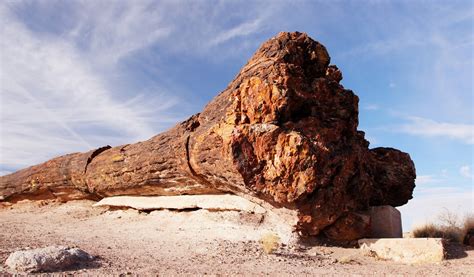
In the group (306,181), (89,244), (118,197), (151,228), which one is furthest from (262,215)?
(118,197)

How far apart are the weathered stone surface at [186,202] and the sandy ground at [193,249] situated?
0.48ft

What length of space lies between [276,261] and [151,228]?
3.65 meters

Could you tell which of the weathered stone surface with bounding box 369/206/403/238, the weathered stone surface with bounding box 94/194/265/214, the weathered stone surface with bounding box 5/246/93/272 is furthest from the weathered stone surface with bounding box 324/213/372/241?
the weathered stone surface with bounding box 5/246/93/272

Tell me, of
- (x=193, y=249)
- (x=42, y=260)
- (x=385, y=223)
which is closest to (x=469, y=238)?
(x=385, y=223)

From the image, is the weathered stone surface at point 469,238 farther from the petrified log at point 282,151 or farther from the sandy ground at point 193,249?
the petrified log at point 282,151

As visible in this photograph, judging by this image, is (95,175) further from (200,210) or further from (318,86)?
(318,86)

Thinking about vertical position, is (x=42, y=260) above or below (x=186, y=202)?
below

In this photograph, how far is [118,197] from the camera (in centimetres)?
1198

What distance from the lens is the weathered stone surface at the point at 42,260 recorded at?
550 cm

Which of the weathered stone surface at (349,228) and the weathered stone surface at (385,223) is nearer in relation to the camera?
the weathered stone surface at (349,228)

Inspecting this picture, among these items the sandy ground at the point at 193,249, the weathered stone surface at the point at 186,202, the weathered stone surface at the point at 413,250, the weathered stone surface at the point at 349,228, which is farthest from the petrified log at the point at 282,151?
the weathered stone surface at the point at 413,250

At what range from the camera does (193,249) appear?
24.8 feet

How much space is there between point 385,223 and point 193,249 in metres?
4.16

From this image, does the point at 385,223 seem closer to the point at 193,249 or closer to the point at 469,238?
the point at 469,238
